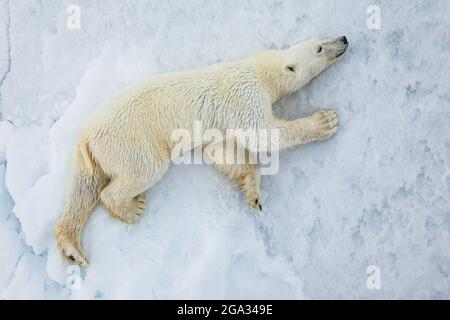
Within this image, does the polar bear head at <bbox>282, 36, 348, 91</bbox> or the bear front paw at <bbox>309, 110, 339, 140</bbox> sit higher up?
the polar bear head at <bbox>282, 36, 348, 91</bbox>

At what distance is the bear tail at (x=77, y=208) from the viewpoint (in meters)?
3.12

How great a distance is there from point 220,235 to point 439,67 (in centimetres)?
131

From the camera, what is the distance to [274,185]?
327 cm

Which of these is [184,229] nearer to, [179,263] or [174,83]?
[179,263]

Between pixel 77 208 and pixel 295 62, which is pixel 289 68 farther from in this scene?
pixel 77 208

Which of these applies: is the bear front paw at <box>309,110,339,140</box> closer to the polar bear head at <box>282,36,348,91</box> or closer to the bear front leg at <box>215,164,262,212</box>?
the polar bear head at <box>282,36,348,91</box>

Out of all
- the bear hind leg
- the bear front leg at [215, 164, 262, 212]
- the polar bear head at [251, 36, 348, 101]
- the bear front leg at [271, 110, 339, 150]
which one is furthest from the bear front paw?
the bear hind leg

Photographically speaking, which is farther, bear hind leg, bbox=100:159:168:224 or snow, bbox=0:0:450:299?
snow, bbox=0:0:450:299

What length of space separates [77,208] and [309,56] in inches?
51.1

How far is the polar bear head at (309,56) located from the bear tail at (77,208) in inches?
39.6

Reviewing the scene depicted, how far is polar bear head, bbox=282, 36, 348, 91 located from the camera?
10.4 feet

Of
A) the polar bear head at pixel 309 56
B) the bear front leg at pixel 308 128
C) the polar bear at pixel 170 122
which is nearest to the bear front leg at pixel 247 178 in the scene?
the polar bear at pixel 170 122

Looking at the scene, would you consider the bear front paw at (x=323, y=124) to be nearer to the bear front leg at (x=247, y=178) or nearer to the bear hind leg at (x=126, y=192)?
the bear front leg at (x=247, y=178)

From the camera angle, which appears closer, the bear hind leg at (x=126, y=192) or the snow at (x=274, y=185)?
the bear hind leg at (x=126, y=192)
